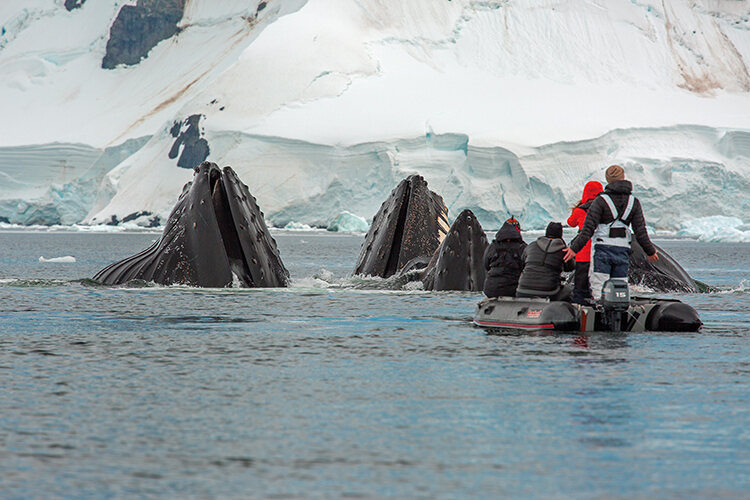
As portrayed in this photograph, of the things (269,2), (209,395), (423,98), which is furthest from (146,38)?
(209,395)

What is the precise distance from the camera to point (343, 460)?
213 inches

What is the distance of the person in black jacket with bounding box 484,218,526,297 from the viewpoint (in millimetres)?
11789

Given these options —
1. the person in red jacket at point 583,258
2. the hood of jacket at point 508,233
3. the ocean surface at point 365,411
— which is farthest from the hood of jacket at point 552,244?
the ocean surface at point 365,411

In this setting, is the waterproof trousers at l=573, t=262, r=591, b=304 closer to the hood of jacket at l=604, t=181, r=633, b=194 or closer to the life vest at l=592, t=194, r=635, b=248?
the life vest at l=592, t=194, r=635, b=248

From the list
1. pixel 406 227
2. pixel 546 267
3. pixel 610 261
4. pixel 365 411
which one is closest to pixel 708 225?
pixel 406 227

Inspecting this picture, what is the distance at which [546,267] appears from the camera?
1130 centimetres

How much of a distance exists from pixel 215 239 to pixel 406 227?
365cm

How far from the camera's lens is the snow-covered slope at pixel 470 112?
233 ft

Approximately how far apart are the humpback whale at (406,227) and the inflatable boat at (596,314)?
4.73m

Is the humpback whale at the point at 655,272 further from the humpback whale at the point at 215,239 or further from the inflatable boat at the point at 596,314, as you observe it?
the humpback whale at the point at 215,239

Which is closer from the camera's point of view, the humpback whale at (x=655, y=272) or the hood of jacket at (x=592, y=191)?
the hood of jacket at (x=592, y=191)

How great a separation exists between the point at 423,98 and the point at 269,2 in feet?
127

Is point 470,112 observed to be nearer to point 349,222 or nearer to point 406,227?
point 349,222

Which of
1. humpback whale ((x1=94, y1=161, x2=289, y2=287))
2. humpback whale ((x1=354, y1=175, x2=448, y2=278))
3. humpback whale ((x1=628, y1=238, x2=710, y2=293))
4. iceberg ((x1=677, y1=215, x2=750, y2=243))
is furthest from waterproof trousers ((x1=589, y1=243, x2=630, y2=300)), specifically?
iceberg ((x1=677, y1=215, x2=750, y2=243))
